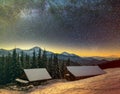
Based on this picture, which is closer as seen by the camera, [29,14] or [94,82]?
[94,82]

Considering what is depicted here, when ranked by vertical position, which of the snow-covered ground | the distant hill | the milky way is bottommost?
the snow-covered ground

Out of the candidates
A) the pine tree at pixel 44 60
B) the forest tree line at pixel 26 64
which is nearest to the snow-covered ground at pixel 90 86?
the forest tree line at pixel 26 64

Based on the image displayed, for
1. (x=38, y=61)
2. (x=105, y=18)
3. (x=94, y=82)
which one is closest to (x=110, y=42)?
(x=105, y=18)

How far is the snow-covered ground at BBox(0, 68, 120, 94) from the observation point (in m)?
5.85

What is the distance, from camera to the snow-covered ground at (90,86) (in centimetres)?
585

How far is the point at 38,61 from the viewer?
702 centimetres

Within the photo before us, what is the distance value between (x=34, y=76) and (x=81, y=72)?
3.62 feet

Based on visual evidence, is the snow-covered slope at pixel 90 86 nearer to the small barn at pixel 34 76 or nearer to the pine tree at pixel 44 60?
the small barn at pixel 34 76

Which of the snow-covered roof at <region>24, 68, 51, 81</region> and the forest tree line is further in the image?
the forest tree line

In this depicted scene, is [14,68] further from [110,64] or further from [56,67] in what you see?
[110,64]

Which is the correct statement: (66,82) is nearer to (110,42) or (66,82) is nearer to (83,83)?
(83,83)

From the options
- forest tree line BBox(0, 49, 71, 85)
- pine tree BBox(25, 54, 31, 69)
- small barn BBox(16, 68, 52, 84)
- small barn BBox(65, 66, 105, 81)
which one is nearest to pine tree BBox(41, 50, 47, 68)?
forest tree line BBox(0, 49, 71, 85)

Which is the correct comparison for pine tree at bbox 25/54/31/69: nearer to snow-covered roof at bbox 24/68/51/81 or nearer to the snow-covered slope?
snow-covered roof at bbox 24/68/51/81

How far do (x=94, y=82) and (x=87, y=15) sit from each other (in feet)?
5.64
